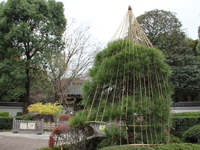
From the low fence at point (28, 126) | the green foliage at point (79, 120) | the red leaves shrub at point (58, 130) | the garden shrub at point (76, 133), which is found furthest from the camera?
the low fence at point (28, 126)

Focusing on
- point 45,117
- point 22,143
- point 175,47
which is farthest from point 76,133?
point 175,47

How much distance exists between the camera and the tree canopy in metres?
12.2

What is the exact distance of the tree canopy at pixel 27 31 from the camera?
40.1 ft

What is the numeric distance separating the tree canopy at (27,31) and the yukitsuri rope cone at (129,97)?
9.72 metres

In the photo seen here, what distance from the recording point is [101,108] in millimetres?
3477

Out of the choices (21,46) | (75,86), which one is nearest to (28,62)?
(21,46)

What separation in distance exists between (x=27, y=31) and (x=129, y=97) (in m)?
10.7

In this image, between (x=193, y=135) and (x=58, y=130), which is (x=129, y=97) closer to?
(x=58, y=130)

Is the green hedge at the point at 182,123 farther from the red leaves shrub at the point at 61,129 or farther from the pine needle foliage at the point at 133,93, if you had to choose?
the red leaves shrub at the point at 61,129

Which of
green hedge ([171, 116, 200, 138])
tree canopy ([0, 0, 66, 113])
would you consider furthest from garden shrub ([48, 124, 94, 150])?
tree canopy ([0, 0, 66, 113])

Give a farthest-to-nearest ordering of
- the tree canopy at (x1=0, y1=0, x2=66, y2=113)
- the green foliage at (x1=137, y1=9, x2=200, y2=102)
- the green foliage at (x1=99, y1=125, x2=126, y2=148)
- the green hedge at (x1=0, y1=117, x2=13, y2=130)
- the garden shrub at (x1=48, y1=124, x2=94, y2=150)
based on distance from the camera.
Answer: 1. the green foliage at (x1=137, y1=9, x2=200, y2=102)
2. the tree canopy at (x1=0, y1=0, x2=66, y2=113)
3. the green hedge at (x1=0, y1=117, x2=13, y2=130)
4. the garden shrub at (x1=48, y1=124, x2=94, y2=150)
5. the green foliage at (x1=99, y1=125, x2=126, y2=148)

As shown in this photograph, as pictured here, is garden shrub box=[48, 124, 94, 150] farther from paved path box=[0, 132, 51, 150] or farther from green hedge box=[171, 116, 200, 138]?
green hedge box=[171, 116, 200, 138]

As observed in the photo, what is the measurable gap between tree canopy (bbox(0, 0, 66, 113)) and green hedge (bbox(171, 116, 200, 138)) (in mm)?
9064

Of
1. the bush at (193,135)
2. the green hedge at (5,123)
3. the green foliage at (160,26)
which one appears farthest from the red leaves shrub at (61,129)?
the green foliage at (160,26)
